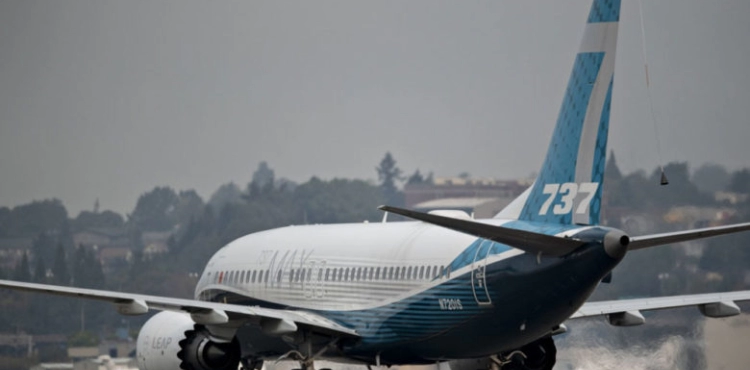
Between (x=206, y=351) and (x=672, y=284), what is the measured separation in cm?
1521

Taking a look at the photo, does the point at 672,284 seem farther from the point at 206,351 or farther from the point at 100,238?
the point at 100,238

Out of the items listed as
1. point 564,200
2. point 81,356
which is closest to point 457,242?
point 564,200

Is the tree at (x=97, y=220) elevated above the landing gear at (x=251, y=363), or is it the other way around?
the tree at (x=97, y=220)

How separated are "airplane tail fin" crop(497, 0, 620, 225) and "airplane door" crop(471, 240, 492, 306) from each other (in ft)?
3.38

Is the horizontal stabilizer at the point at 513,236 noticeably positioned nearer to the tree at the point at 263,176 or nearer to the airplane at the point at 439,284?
the airplane at the point at 439,284

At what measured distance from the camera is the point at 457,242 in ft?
90.9

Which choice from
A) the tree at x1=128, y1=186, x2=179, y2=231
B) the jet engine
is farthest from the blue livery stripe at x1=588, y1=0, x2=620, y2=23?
the tree at x1=128, y1=186, x2=179, y2=231

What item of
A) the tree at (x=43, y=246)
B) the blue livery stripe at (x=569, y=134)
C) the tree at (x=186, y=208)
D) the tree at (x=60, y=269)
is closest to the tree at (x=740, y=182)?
the blue livery stripe at (x=569, y=134)

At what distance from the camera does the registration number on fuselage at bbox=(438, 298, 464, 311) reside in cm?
2691

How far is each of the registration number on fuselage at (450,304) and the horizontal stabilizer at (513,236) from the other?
2449 mm

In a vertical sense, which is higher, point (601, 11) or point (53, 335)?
point (601, 11)

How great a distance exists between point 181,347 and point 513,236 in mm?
9777

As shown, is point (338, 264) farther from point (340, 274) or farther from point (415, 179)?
point (415, 179)

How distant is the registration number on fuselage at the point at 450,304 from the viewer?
26.9 metres
